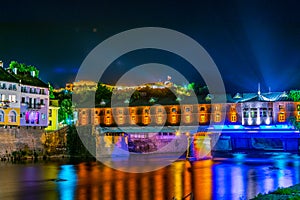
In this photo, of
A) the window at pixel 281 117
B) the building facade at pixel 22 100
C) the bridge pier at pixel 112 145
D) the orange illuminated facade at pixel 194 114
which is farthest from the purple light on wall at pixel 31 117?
the window at pixel 281 117

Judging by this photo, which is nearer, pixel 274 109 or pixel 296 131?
pixel 296 131

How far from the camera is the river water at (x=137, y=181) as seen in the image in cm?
4319

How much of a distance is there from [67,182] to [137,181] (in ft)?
27.0

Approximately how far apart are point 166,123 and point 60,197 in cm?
7372

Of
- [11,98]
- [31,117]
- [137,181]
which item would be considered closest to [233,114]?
[31,117]

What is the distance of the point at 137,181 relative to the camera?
53.2 metres

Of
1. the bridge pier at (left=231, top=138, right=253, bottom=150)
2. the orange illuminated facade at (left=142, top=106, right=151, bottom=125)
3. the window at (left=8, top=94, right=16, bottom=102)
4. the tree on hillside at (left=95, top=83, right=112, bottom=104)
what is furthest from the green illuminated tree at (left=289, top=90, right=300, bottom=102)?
the window at (left=8, top=94, right=16, bottom=102)

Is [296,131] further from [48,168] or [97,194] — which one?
[97,194]

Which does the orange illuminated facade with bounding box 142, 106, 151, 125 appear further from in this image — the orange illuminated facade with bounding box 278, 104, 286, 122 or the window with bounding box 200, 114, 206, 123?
the orange illuminated facade with bounding box 278, 104, 286, 122

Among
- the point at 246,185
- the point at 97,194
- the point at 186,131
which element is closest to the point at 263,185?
the point at 246,185

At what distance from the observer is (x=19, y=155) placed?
7831 centimetres

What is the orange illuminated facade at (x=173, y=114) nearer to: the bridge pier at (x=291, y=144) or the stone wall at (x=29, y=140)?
the bridge pier at (x=291, y=144)

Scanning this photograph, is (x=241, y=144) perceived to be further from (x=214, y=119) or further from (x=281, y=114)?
(x=281, y=114)

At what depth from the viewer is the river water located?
43188mm
